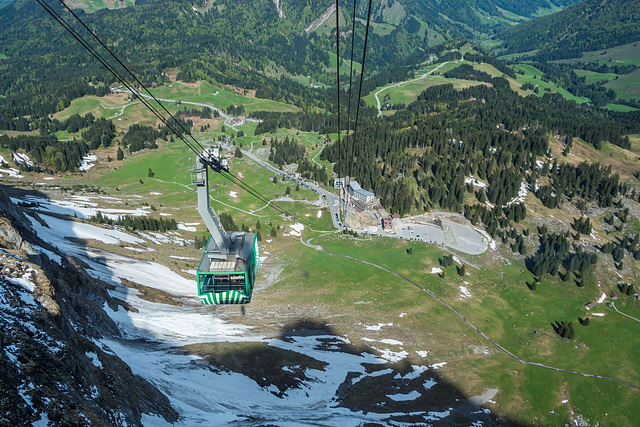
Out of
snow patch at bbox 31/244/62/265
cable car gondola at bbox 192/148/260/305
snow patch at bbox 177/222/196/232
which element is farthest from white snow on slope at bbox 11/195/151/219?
cable car gondola at bbox 192/148/260/305

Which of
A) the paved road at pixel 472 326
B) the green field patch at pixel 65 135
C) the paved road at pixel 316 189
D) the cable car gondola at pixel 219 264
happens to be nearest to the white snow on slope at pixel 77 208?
the paved road at pixel 472 326

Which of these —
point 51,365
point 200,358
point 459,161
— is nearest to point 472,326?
point 200,358

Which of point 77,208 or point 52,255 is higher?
point 52,255

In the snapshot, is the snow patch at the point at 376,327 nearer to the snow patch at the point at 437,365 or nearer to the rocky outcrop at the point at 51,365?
the snow patch at the point at 437,365

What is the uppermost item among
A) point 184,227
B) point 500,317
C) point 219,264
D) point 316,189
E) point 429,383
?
point 219,264

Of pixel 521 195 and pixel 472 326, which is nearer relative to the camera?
pixel 472 326

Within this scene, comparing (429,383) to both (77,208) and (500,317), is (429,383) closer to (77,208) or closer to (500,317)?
(500,317)

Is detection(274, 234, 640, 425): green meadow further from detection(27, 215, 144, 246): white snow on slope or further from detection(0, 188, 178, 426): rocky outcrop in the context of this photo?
detection(0, 188, 178, 426): rocky outcrop

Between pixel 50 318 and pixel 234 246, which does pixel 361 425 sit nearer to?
pixel 234 246
